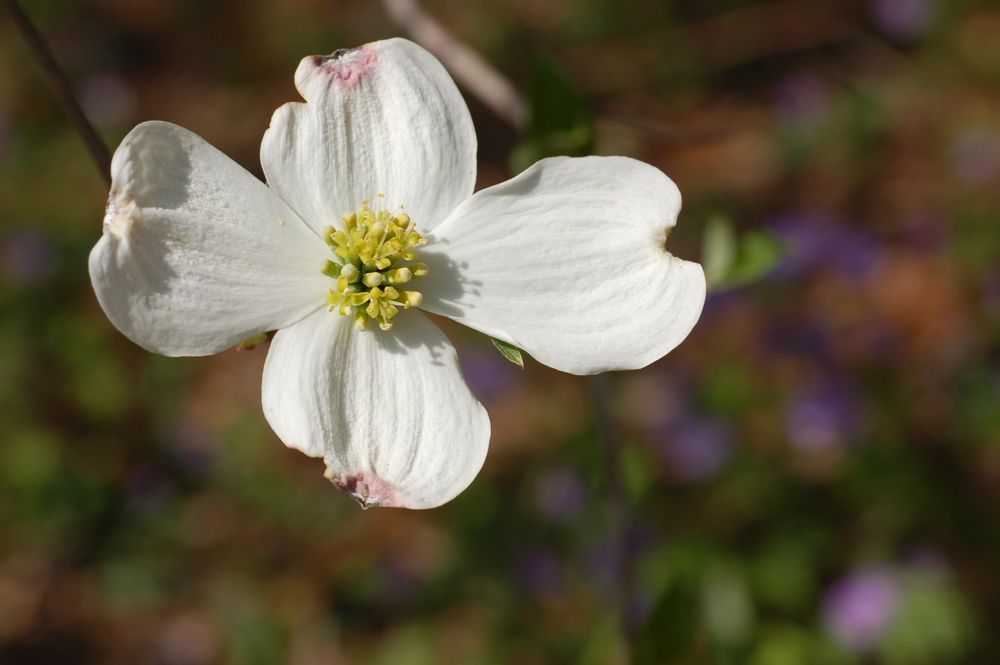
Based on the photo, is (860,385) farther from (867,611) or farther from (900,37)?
(900,37)

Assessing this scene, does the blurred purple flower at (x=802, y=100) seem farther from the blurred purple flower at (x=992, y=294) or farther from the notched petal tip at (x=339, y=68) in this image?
the notched petal tip at (x=339, y=68)

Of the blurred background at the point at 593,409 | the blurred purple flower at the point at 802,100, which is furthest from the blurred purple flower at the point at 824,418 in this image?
the blurred purple flower at the point at 802,100

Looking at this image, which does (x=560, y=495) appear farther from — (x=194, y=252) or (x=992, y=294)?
(x=194, y=252)

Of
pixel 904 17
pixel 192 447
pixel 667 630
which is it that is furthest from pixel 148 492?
pixel 904 17

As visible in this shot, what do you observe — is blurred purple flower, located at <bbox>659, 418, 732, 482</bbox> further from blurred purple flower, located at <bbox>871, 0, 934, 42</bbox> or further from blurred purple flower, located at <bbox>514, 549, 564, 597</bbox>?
blurred purple flower, located at <bbox>871, 0, 934, 42</bbox>

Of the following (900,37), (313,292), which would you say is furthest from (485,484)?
(900,37)

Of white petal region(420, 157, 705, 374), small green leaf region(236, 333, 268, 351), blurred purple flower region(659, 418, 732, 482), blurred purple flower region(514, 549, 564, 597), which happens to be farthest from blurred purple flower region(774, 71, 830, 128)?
small green leaf region(236, 333, 268, 351)
